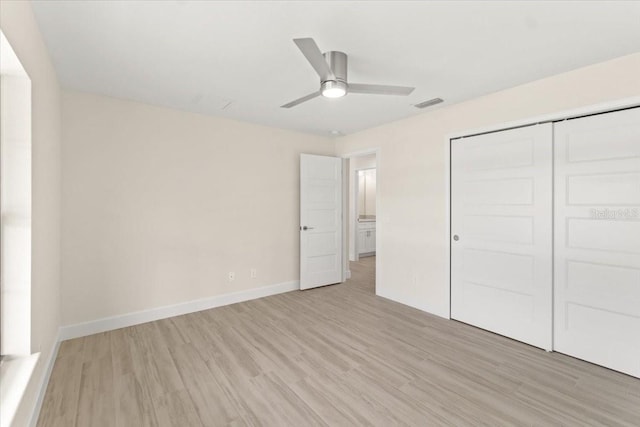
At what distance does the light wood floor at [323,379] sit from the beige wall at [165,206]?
550mm

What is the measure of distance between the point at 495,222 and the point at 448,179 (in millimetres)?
690

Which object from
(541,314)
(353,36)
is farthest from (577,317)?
(353,36)

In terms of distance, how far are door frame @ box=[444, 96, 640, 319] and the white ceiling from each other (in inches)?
13.9

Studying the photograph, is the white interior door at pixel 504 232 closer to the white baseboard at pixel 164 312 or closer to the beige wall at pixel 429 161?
the beige wall at pixel 429 161

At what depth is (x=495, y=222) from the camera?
9.97 feet

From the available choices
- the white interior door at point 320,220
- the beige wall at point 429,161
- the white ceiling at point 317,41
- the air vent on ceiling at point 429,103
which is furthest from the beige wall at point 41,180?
the beige wall at point 429,161

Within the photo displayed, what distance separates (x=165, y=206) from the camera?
136 inches

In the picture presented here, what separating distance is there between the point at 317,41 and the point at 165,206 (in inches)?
100

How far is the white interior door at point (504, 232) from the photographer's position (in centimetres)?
270

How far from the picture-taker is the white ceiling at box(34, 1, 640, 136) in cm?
172

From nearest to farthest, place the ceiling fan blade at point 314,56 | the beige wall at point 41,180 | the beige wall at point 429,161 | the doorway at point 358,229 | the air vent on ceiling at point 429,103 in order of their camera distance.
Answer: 1. the beige wall at point 41,180
2. the ceiling fan blade at point 314,56
3. the beige wall at point 429,161
4. the air vent on ceiling at point 429,103
5. the doorway at point 358,229

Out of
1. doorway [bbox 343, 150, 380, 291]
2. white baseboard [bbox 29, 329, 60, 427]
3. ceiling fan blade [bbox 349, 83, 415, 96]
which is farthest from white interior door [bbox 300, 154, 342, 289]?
white baseboard [bbox 29, 329, 60, 427]

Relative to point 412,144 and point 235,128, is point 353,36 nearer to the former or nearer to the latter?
point 412,144

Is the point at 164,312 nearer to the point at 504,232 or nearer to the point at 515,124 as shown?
the point at 504,232
